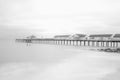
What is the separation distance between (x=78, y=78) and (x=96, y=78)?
3.82 feet

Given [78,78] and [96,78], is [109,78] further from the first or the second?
[78,78]

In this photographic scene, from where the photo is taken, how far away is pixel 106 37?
43.3m

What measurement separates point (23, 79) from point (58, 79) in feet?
7.46

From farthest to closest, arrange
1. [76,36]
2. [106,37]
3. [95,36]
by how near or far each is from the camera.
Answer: [76,36]
[95,36]
[106,37]

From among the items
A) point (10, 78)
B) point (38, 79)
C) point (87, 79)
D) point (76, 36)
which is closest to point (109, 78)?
point (87, 79)

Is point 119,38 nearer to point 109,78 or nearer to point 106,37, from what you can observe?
point 106,37

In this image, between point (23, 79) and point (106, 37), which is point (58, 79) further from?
point (106, 37)

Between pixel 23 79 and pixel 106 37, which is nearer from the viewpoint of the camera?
pixel 23 79

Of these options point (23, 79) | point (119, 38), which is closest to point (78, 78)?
point (23, 79)

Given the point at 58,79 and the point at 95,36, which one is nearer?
the point at 58,79

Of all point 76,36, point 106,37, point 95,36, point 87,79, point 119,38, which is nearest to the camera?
point 87,79

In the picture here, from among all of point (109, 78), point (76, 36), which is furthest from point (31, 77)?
point (76, 36)

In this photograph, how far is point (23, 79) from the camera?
31.3 ft

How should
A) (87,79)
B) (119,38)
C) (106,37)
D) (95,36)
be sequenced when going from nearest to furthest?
(87,79) → (119,38) → (106,37) → (95,36)
